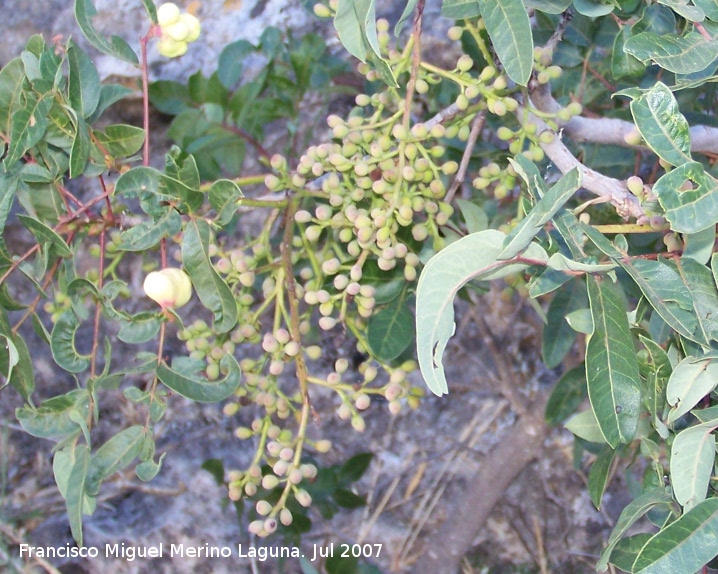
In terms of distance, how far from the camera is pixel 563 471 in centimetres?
176

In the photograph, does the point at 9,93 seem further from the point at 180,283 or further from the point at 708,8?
the point at 708,8

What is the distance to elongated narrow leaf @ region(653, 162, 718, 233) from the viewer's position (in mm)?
560

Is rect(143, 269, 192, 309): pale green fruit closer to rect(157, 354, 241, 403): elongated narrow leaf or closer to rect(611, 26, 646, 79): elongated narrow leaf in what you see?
rect(157, 354, 241, 403): elongated narrow leaf

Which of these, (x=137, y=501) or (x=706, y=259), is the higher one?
(x=706, y=259)

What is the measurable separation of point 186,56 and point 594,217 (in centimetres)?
106

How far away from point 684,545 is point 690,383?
0.13 meters

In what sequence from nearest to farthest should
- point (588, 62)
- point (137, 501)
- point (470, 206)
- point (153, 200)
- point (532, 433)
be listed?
1. point (153, 200)
2. point (470, 206)
3. point (588, 62)
4. point (532, 433)
5. point (137, 501)

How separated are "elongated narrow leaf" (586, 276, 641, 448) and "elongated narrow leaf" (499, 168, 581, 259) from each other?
0.11 meters

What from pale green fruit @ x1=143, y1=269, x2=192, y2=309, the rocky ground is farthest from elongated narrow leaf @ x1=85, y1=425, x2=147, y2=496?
the rocky ground

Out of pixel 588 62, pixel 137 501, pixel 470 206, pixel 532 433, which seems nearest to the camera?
pixel 470 206

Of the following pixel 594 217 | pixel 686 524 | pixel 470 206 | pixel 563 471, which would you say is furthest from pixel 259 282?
pixel 563 471

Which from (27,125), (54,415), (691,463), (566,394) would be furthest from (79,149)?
(566,394)

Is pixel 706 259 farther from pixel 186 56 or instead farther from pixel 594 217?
pixel 186 56

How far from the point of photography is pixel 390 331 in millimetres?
930
